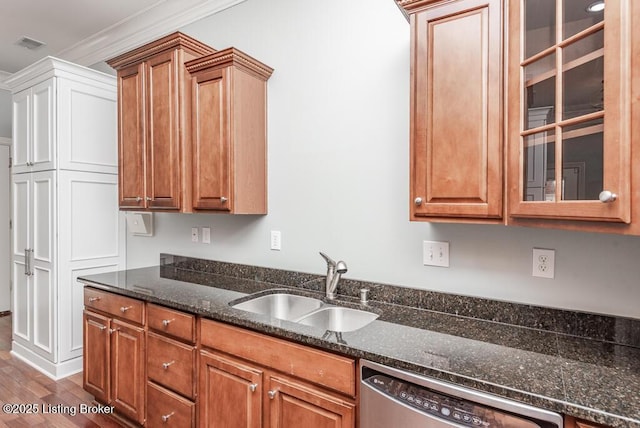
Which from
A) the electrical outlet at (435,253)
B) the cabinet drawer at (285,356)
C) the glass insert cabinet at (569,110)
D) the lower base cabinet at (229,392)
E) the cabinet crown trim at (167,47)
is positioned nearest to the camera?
the glass insert cabinet at (569,110)

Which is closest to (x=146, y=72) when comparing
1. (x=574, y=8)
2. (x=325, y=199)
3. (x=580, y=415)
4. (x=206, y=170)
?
(x=206, y=170)

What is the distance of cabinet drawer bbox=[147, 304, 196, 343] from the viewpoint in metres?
1.81

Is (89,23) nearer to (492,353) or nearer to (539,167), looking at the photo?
(539,167)

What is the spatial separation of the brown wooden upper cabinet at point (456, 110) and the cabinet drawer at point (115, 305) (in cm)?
165

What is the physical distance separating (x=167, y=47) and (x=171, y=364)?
192 centimetres

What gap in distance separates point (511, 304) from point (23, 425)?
301 cm

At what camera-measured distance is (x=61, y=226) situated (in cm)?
300

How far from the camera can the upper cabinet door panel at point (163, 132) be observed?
2320 mm

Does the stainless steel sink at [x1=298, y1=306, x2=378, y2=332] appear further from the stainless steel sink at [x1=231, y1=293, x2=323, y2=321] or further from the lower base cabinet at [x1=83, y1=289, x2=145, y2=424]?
the lower base cabinet at [x1=83, y1=289, x2=145, y2=424]

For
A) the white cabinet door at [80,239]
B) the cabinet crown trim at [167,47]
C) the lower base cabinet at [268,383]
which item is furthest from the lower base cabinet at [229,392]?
the white cabinet door at [80,239]

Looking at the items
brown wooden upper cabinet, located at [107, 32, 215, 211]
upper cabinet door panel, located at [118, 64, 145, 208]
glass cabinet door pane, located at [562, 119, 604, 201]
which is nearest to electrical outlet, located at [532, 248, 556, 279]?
glass cabinet door pane, located at [562, 119, 604, 201]

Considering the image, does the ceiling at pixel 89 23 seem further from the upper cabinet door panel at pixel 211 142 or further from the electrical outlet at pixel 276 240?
the electrical outlet at pixel 276 240

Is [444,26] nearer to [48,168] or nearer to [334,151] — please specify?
[334,151]

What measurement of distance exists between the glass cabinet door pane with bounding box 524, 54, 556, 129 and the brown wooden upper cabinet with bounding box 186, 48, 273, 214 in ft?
5.00
